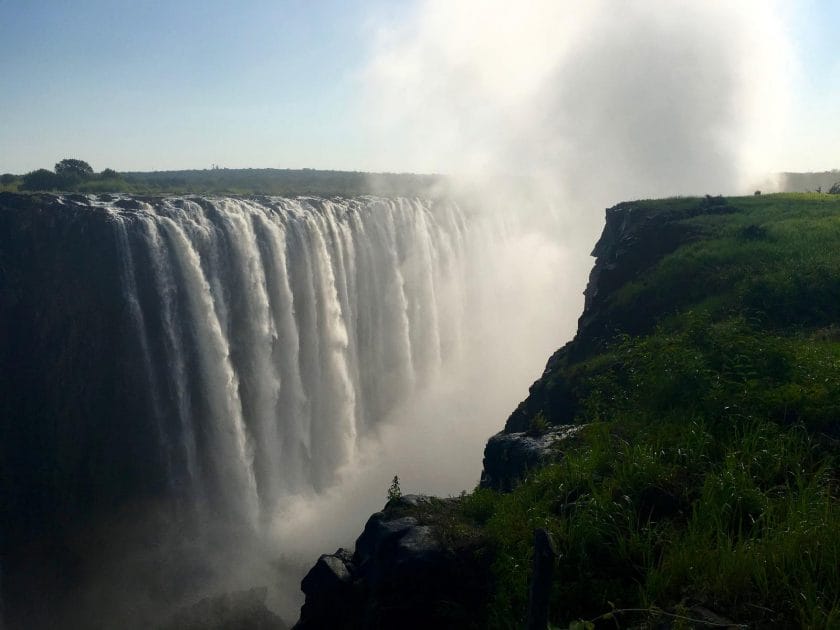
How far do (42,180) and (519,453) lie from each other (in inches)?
1317

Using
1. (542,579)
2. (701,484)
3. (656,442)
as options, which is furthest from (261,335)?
(542,579)

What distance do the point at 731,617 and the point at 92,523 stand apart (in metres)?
20.4

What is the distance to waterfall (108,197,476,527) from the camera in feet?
67.1

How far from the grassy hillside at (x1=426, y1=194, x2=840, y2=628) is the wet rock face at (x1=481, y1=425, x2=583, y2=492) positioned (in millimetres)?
455

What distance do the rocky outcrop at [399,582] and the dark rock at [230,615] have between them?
8908 mm

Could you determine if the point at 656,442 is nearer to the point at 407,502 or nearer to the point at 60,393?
the point at 407,502

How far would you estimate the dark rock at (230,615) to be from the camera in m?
16.2

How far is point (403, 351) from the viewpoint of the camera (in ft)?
108

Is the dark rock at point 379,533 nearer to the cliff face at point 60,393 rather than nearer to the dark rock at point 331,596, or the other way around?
the dark rock at point 331,596

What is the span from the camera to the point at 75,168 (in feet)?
137

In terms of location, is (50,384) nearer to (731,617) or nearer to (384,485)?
(384,485)

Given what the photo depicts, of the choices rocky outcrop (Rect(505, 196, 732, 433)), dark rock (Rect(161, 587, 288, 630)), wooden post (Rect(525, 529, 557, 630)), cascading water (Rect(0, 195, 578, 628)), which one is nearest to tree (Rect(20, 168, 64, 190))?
cascading water (Rect(0, 195, 578, 628))

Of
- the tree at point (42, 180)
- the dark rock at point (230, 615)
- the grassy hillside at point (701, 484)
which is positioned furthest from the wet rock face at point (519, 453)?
the tree at point (42, 180)

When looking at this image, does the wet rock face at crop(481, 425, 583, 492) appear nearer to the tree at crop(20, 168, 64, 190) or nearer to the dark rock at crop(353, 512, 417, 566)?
the dark rock at crop(353, 512, 417, 566)
